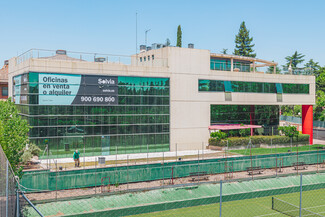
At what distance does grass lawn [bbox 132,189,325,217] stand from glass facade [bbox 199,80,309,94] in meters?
23.5

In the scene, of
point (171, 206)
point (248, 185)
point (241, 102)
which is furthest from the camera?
point (241, 102)

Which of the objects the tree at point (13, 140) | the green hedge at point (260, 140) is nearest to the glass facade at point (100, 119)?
the green hedge at point (260, 140)

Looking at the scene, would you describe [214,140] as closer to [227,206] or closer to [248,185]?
[248,185]

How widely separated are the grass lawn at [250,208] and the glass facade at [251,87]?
77.2 ft

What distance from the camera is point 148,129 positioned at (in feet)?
145

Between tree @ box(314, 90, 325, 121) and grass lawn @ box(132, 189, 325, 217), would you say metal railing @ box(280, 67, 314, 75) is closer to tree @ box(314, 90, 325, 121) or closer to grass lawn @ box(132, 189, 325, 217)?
tree @ box(314, 90, 325, 121)

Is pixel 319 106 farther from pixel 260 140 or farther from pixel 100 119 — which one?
pixel 100 119

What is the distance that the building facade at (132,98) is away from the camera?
1505 inches

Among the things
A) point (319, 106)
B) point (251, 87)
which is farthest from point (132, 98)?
point (319, 106)

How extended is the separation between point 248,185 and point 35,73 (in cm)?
2449

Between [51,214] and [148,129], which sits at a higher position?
[148,129]

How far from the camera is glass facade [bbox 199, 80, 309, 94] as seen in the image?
48406mm

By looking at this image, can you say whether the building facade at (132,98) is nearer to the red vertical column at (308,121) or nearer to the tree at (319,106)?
the red vertical column at (308,121)

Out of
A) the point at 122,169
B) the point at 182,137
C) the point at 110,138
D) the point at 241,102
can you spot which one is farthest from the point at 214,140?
the point at 122,169
